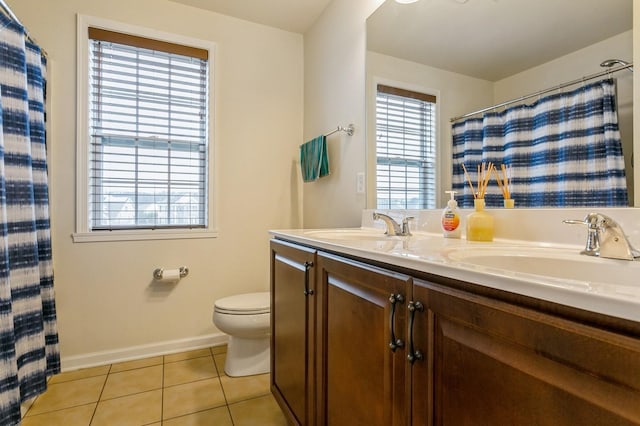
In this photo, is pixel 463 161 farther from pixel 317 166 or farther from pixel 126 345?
pixel 126 345

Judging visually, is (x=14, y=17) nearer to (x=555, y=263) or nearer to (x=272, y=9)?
(x=272, y=9)

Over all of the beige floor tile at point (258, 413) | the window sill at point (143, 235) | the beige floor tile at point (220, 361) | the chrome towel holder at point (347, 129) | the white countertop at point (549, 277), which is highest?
the chrome towel holder at point (347, 129)

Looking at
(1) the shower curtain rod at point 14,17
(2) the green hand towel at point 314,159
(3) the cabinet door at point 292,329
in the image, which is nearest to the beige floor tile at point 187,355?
(3) the cabinet door at point 292,329

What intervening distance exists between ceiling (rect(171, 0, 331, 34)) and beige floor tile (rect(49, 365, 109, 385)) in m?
2.44

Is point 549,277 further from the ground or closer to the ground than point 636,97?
closer to the ground

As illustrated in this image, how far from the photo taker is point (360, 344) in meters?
0.90

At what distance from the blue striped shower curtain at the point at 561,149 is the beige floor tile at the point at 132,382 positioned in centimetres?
199

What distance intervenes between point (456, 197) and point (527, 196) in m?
0.30

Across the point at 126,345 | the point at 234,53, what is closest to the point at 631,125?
the point at 234,53

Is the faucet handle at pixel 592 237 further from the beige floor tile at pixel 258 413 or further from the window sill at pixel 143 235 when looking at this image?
the window sill at pixel 143 235

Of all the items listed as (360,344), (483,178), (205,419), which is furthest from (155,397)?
(483,178)

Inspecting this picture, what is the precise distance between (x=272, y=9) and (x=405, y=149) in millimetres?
1512

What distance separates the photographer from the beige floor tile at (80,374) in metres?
1.91

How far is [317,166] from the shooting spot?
2256mm
